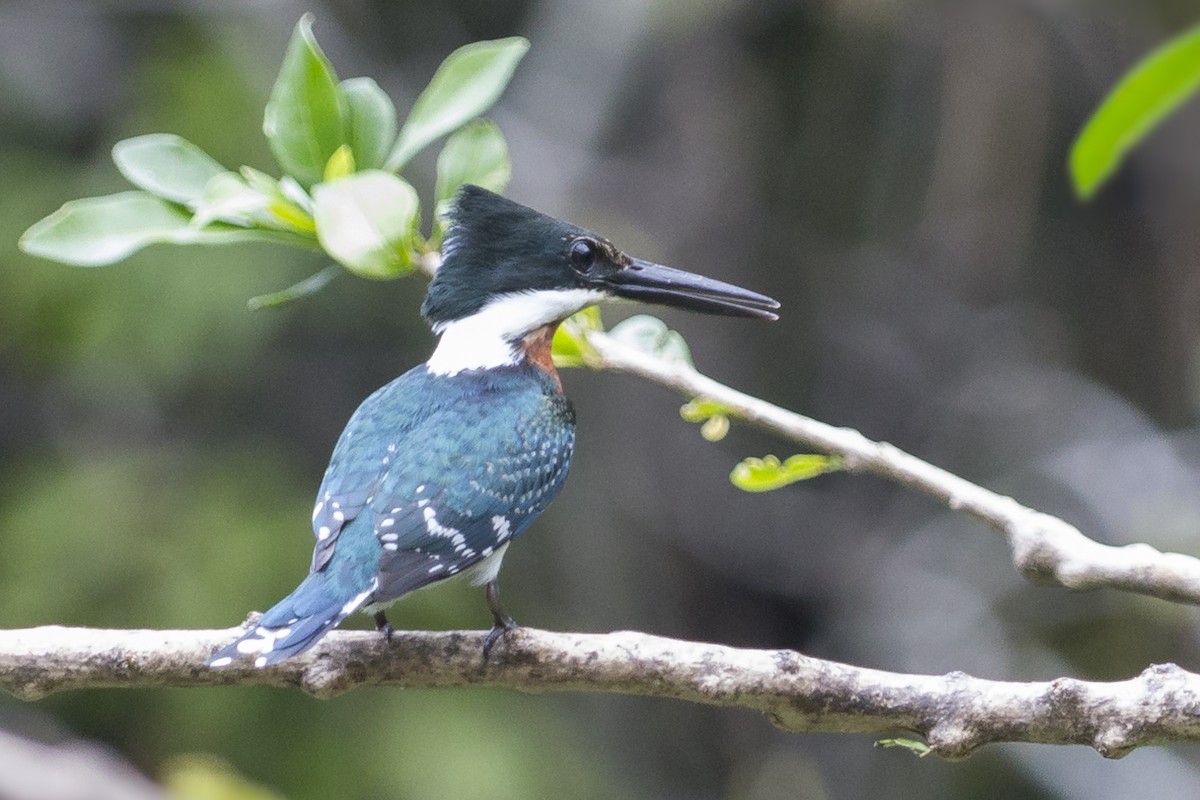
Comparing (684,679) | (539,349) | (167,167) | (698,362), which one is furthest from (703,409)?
(698,362)

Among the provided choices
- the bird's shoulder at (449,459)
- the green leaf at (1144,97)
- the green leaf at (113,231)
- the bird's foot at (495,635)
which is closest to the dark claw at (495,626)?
the bird's foot at (495,635)

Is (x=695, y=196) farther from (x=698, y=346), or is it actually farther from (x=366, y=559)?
(x=366, y=559)

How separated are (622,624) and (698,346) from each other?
1.12 m

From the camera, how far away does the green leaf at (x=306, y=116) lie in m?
1.89

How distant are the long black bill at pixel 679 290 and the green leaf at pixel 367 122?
576mm

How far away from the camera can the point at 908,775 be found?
5.00 meters

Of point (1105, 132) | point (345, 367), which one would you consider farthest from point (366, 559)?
point (345, 367)

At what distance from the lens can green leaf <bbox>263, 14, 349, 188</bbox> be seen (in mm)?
1890

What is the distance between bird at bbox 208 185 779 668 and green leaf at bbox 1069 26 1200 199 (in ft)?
4.86

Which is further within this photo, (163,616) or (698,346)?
(698,346)

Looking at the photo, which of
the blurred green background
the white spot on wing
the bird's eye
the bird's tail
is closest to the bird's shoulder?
the white spot on wing

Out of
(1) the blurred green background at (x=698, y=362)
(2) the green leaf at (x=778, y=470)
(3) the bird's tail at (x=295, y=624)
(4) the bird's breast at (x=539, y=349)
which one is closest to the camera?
(3) the bird's tail at (x=295, y=624)

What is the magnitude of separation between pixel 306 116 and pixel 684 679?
968 mm

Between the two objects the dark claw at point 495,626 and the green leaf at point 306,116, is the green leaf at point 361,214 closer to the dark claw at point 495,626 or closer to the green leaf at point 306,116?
the green leaf at point 306,116
